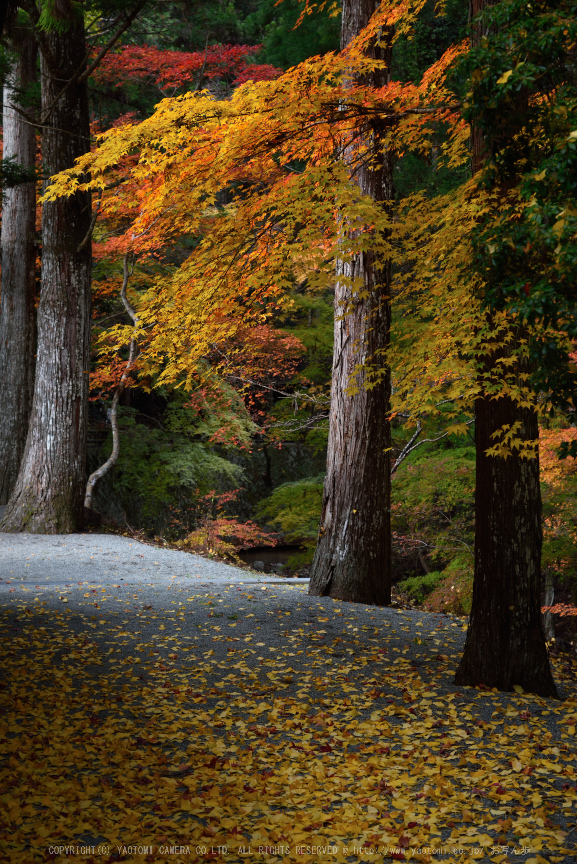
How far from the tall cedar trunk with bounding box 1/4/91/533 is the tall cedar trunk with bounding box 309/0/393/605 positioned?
4.22 meters

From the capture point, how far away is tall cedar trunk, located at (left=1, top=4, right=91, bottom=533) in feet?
29.0

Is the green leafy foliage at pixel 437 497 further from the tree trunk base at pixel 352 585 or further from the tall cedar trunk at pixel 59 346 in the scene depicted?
the tall cedar trunk at pixel 59 346

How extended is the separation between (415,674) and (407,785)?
1.39 meters

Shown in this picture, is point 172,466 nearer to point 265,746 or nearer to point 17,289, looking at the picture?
point 17,289

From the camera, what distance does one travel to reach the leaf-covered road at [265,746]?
2.58 metres

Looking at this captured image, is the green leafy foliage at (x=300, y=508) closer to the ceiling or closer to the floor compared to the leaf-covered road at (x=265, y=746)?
closer to the ceiling

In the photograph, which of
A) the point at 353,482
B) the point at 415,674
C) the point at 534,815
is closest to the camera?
the point at 534,815

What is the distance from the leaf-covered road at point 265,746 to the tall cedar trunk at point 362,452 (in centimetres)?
85

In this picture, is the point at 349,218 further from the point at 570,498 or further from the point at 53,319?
the point at 53,319

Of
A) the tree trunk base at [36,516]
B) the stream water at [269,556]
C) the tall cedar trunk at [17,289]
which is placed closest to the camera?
the tree trunk base at [36,516]

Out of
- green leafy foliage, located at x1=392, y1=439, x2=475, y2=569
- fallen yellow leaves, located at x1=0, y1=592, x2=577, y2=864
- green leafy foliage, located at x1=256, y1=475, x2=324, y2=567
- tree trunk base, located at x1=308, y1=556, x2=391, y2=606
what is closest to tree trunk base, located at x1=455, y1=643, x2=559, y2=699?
fallen yellow leaves, located at x1=0, y1=592, x2=577, y2=864

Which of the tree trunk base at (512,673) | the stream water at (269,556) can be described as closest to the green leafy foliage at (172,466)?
the stream water at (269,556)

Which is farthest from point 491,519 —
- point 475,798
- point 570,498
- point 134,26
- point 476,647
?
point 134,26

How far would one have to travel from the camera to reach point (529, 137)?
10.9 ft
